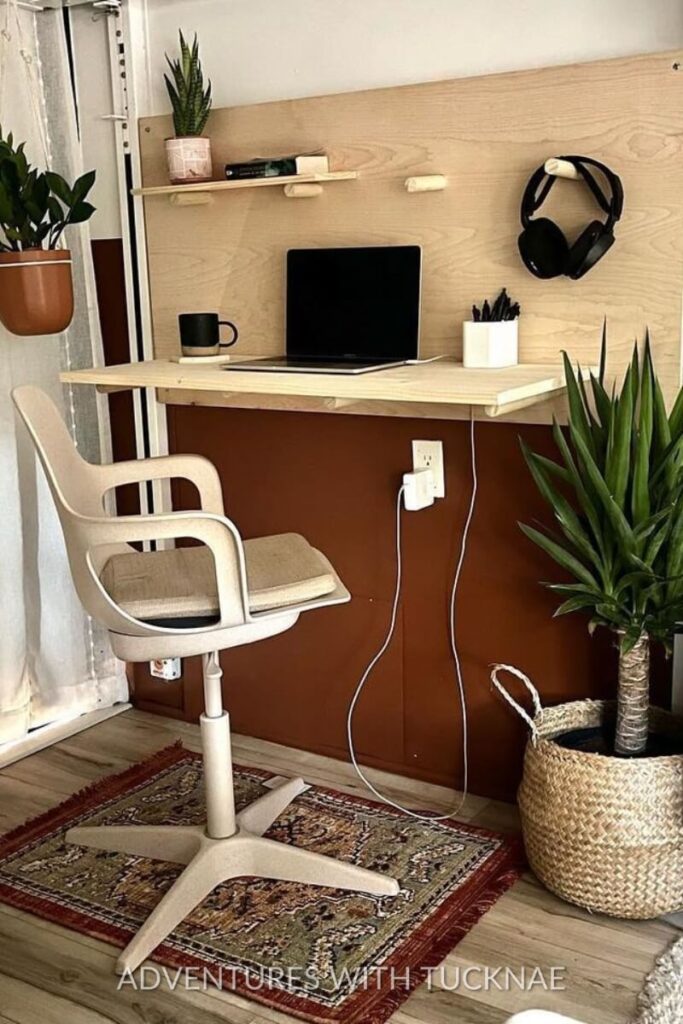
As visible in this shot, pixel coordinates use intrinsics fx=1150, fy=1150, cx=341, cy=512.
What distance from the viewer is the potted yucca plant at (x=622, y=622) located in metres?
1.95

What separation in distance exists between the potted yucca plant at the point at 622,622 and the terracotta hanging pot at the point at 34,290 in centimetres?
113

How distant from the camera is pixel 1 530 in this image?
8.94ft

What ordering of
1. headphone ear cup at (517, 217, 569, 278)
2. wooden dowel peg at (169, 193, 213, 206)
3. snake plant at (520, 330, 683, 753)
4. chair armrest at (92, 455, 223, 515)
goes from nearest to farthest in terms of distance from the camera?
1. snake plant at (520, 330, 683, 753)
2. headphone ear cup at (517, 217, 569, 278)
3. chair armrest at (92, 455, 223, 515)
4. wooden dowel peg at (169, 193, 213, 206)

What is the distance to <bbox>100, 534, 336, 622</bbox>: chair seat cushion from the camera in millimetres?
1981

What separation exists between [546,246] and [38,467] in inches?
54.0

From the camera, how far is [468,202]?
2281 millimetres

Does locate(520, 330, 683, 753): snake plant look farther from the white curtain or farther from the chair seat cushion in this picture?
the white curtain

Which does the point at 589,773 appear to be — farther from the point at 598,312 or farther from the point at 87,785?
the point at 87,785

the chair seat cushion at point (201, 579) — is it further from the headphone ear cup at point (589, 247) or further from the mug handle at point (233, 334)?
the headphone ear cup at point (589, 247)

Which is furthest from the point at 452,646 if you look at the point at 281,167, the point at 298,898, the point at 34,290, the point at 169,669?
the point at 34,290

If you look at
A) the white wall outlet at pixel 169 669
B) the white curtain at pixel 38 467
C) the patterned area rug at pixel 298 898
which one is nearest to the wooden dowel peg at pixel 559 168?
the white curtain at pixel 38 467

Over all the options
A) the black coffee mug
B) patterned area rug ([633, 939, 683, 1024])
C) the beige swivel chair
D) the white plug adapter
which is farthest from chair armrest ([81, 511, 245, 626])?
patterned area rug ([633, 939, 683, 1024])

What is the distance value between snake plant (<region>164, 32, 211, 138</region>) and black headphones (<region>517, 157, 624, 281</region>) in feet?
2.60

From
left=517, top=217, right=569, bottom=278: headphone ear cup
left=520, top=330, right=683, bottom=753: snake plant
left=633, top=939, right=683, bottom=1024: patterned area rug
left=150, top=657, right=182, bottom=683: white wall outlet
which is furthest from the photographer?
left=150, top=657, right=182, bottom=683: white wall outlet
